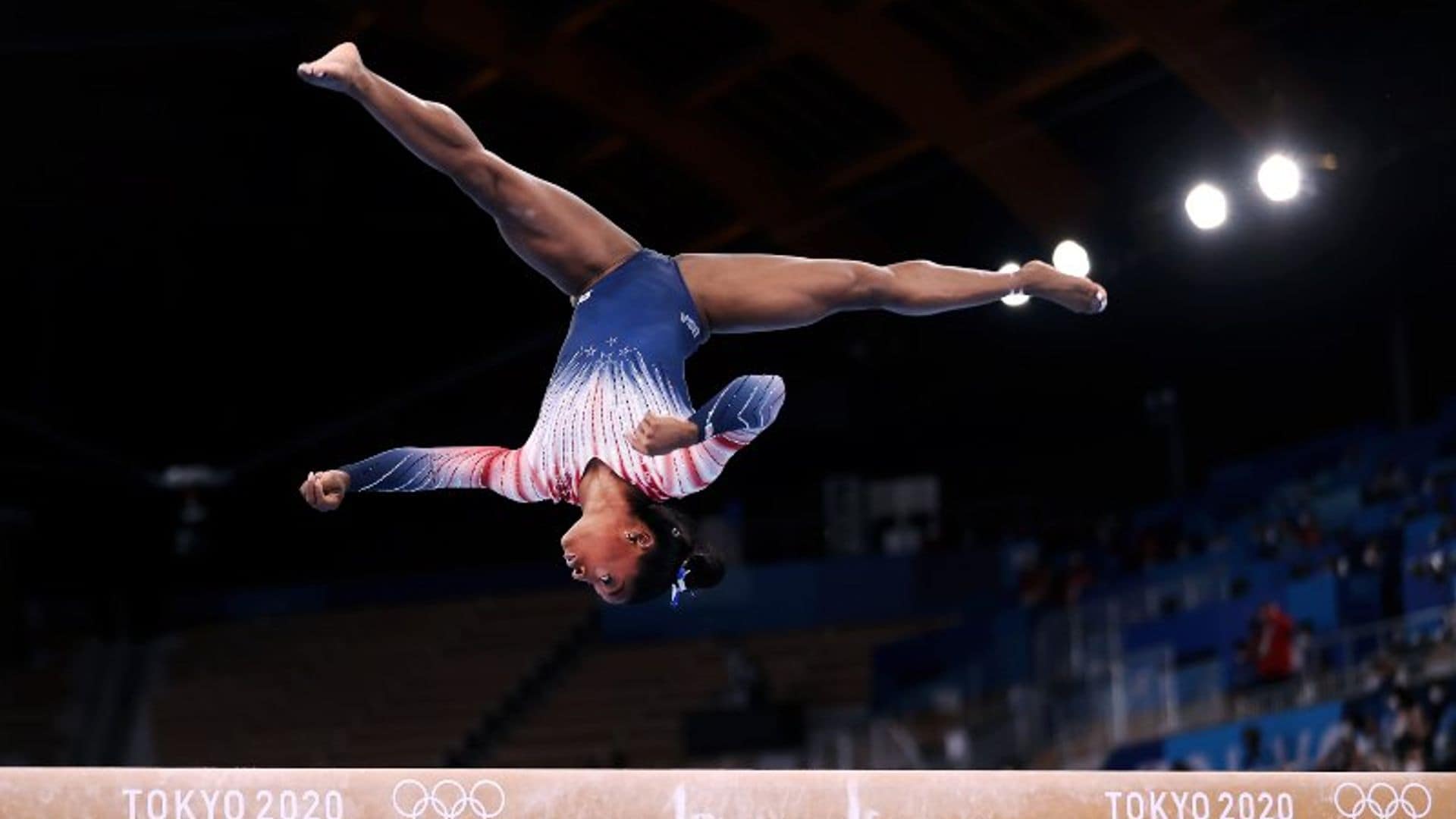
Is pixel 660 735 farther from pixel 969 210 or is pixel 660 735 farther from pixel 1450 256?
pixel 1450 256

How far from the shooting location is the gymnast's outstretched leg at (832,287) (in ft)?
20.3

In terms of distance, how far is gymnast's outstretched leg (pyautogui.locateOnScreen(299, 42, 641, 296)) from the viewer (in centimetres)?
555

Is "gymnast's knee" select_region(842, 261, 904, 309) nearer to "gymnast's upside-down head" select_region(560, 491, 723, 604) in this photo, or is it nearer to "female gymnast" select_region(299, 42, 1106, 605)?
"female gymnast" select_region(299, 42, 1106, 605)

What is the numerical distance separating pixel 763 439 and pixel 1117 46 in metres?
9.65

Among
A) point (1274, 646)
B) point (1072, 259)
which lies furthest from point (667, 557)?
point (1274, 646)

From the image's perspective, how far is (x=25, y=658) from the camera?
21047mm

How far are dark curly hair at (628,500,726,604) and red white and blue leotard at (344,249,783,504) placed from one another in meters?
0.08

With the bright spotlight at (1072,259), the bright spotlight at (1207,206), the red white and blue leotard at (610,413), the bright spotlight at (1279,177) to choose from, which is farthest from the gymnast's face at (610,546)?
the bright spotlight at (1279,177)

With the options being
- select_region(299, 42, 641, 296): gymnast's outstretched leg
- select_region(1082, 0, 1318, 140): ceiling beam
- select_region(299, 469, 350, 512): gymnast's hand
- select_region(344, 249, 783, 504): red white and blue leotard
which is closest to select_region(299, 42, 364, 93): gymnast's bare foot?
select_region(299, 42, 641, 296): gymnast's outstretched leg

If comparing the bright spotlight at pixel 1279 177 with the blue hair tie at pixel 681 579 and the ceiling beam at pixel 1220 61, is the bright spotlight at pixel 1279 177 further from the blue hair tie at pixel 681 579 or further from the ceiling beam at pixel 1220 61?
the blue hair tie at pixel 681 579

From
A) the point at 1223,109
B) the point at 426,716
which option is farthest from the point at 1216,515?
the point at 426,716

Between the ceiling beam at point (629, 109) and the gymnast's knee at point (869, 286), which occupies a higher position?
the ceiling beam at point (629, 109)

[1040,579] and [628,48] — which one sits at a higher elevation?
[628,48]

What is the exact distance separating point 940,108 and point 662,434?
706 cm
